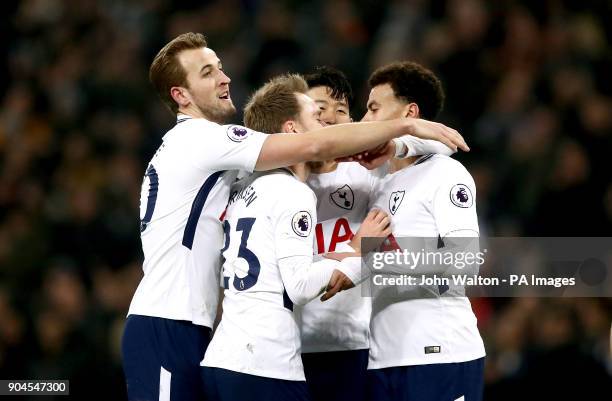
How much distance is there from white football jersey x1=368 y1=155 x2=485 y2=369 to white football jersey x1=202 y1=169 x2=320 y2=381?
1.77 ft

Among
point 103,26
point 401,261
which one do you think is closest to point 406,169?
point 401,261

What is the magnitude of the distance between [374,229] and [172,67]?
54.6 inches

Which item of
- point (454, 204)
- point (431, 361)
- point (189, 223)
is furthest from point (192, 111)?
point (431, 361)

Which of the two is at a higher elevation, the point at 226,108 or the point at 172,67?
the point at 172,67

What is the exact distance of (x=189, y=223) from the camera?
493cm

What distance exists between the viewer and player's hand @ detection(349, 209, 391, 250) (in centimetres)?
481

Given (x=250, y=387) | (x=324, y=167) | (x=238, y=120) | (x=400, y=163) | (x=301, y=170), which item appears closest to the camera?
(x=250, y=387)

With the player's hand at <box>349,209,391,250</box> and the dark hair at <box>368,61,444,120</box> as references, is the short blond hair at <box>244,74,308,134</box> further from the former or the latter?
the player's hand at <box>349,209,391,250</box>

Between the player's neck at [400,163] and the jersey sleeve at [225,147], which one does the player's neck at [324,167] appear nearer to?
the player's neck at [400,163]

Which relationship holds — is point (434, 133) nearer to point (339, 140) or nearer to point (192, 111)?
point (339, 140)

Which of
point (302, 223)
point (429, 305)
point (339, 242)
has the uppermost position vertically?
point (302, 223)

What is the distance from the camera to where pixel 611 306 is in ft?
26.0

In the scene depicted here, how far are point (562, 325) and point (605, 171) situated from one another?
1594 millimetres

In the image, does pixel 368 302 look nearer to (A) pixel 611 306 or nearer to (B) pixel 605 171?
(A) pixel 611 306
